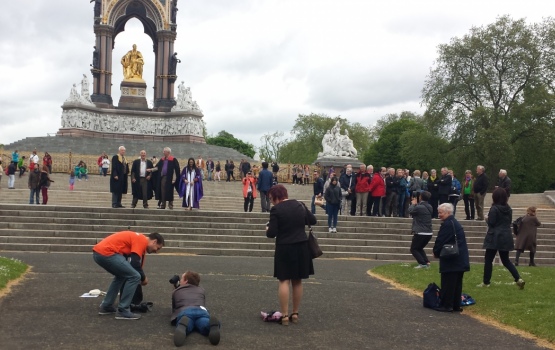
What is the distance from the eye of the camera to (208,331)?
6.70 m

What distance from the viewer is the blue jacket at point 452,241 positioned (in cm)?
889

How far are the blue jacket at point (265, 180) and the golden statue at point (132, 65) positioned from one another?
3101cm

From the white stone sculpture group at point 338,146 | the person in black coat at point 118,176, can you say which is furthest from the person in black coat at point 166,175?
the white stone sculpture group at point 338,146

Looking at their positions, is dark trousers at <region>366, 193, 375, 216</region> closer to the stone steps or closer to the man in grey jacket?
the stone steps

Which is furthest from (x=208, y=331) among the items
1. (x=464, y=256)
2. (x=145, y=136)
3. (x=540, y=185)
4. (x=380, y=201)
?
(x=540, y=185)

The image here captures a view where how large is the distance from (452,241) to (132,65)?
42.0 metres

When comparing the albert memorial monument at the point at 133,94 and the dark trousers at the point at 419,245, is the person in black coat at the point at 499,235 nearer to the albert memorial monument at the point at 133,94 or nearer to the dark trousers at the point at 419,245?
the dark trousers at the point at 419,245

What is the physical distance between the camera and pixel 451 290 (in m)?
8.96

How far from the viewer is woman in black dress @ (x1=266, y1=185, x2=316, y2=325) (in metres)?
7.49

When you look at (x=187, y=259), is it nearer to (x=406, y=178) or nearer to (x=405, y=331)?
(x=405, y=331)

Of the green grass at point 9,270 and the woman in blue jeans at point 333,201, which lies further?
the woman in blue jeans at point 333,201

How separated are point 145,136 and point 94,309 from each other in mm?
39448

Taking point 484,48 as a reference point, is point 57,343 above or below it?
below

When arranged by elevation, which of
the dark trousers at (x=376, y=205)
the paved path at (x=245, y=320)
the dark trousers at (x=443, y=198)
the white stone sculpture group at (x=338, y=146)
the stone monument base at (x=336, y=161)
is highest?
the white stone sculpture group at (x=338, y=146)
